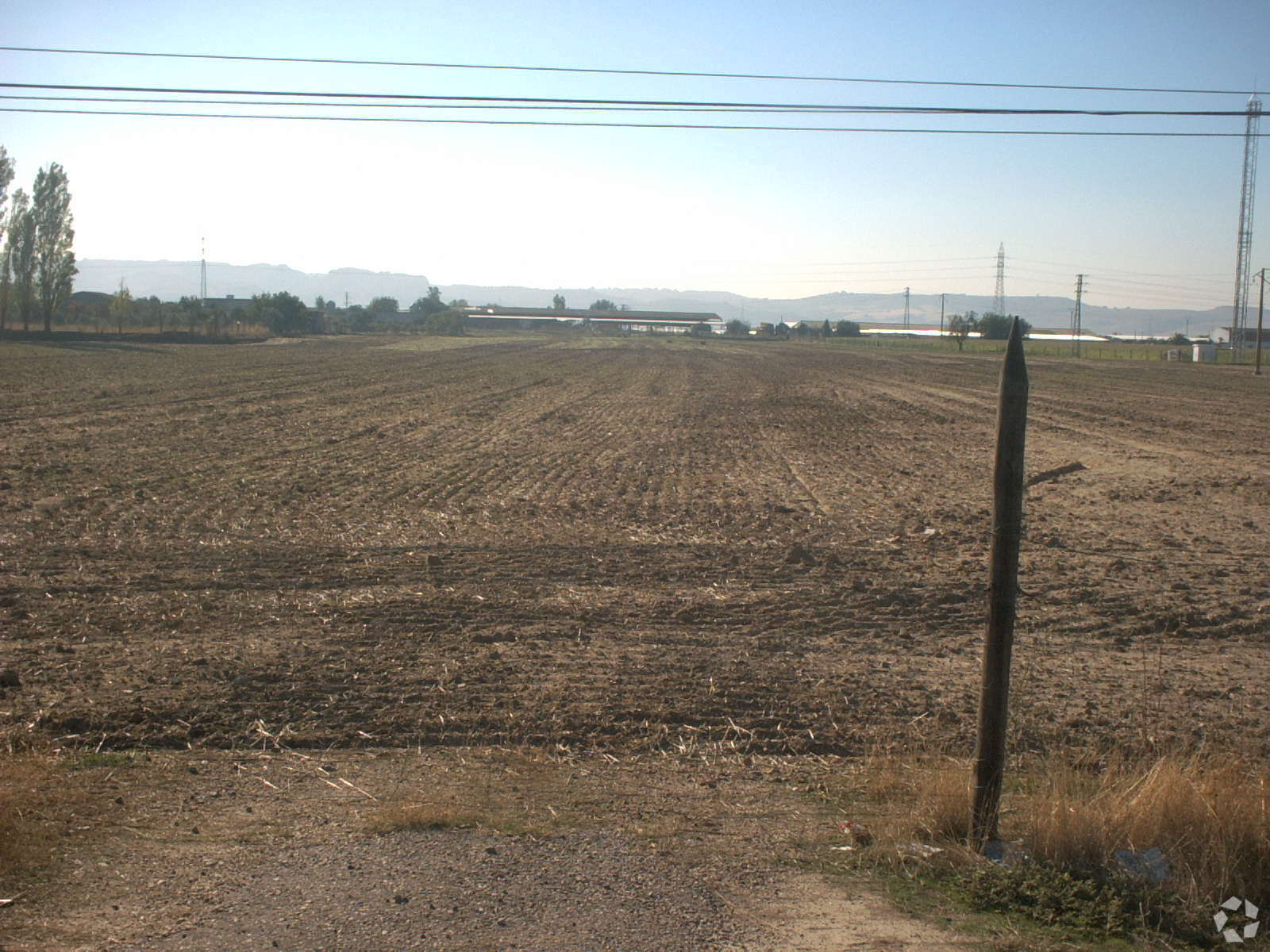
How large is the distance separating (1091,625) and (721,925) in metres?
6.07

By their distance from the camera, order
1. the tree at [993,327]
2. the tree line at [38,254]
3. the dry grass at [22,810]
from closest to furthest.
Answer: the dry grass at [22,810]
the tree line at [38,254]
the tree at [993,327]

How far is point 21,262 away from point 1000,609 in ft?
304

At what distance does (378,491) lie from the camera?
50.6 feet

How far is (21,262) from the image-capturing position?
81.7 m

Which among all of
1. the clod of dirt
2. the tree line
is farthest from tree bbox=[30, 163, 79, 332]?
the clod of dirt

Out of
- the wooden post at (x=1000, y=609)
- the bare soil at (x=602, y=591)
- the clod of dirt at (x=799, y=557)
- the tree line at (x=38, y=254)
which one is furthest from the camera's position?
the tree line at (x=38, y=254)

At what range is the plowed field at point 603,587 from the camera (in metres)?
7.14

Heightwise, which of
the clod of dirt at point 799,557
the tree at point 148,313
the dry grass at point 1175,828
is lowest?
the dry grass at point 1175,828

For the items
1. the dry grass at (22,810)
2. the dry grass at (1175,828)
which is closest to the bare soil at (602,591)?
the dry grass at (22,810)

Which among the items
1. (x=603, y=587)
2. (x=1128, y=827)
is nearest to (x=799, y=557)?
(x=603, y=587)

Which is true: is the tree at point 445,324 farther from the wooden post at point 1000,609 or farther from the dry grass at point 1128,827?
the wooden post at point 1000,609

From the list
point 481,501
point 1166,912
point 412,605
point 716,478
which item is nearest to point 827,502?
point 716,478

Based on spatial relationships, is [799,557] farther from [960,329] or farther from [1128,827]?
[960,329]

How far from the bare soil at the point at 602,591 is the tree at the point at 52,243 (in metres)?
67.8
